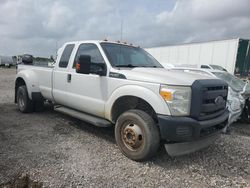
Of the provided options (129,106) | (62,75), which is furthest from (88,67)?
(62,75)

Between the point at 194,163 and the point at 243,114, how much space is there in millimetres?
3696

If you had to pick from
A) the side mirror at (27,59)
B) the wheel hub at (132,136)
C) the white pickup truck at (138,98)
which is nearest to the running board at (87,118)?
the white pickup truck at (138,98)

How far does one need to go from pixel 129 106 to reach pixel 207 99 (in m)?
1.37

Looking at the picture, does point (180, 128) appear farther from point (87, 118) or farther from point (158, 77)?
point (87, 118)

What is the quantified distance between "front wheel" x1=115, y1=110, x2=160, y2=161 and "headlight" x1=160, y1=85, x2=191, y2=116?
463mm

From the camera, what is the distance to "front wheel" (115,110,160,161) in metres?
3.86

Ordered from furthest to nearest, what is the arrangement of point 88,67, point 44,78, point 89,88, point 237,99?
point 44,78 < point 237,99 < point 89,88 < point 88,67

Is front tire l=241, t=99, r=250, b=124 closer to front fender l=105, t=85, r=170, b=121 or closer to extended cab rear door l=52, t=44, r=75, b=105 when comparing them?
front fender l=105, t=85, r=170, b=121

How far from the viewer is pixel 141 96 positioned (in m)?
3.94

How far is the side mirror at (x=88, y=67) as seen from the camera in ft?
14.1

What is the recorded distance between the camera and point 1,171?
11.5 ft

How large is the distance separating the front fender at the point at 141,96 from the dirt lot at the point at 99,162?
92 cm

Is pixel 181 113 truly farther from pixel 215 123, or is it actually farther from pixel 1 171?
pixel 1 171

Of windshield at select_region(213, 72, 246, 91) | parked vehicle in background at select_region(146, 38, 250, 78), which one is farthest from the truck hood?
parked vehicle in background at select_region(146, 38, 250, 78)
